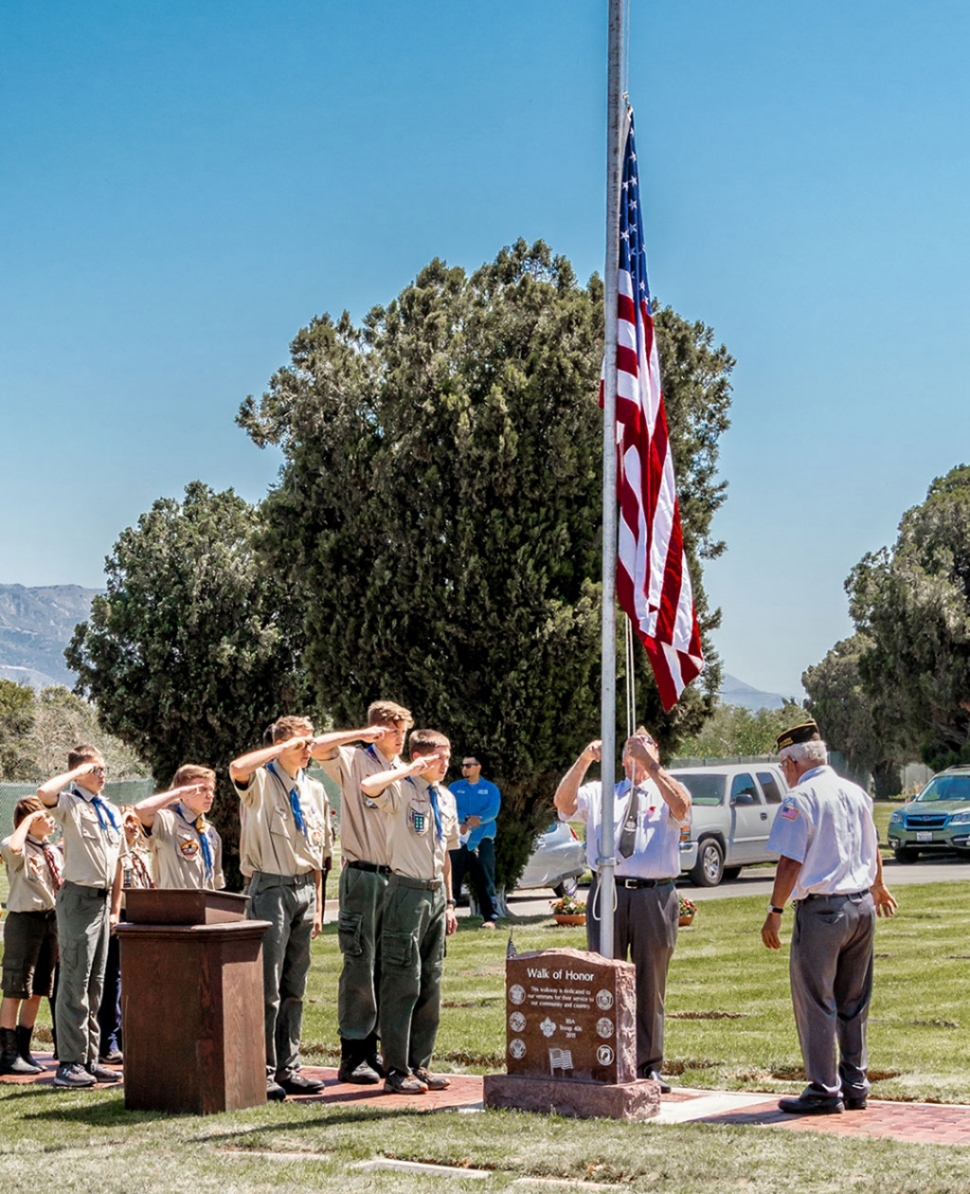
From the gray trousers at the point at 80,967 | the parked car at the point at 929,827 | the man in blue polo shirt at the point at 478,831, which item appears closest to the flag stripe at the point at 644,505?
the gray trousers at the point at 80,967

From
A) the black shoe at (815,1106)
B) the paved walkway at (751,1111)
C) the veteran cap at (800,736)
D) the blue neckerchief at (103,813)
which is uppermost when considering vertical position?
the veteran cap at (800,736)

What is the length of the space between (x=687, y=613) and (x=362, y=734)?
1989 millimetres

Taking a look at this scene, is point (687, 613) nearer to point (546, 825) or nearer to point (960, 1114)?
point (960, 1114)

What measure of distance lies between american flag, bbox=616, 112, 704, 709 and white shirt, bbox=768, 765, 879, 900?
89 centimetres

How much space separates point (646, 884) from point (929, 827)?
22027 millimetres

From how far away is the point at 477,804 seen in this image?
63.5 feet

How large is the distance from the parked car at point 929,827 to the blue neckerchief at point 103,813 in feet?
71.9

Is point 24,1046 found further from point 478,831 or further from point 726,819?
point 726,819

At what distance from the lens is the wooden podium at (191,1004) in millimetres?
8430

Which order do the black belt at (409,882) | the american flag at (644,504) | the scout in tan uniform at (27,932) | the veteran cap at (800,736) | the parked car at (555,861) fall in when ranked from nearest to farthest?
the veteran cap at (800,736)
the american flag at (644,504)
the black belt at (409,882)
the scout in tan uniform at (27,932)
the parked car at (555,861)

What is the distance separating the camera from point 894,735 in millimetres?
64812

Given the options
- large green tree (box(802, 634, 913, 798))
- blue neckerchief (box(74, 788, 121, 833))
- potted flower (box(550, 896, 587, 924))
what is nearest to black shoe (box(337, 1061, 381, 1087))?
blue neckerchief (box(74, 788, 121, 833))

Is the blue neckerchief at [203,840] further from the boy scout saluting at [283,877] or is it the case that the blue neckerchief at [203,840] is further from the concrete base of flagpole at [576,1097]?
the concrete base of flagpole at [576,1097]

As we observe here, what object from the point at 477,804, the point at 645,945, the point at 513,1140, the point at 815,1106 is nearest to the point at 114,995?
the point at 645,945
